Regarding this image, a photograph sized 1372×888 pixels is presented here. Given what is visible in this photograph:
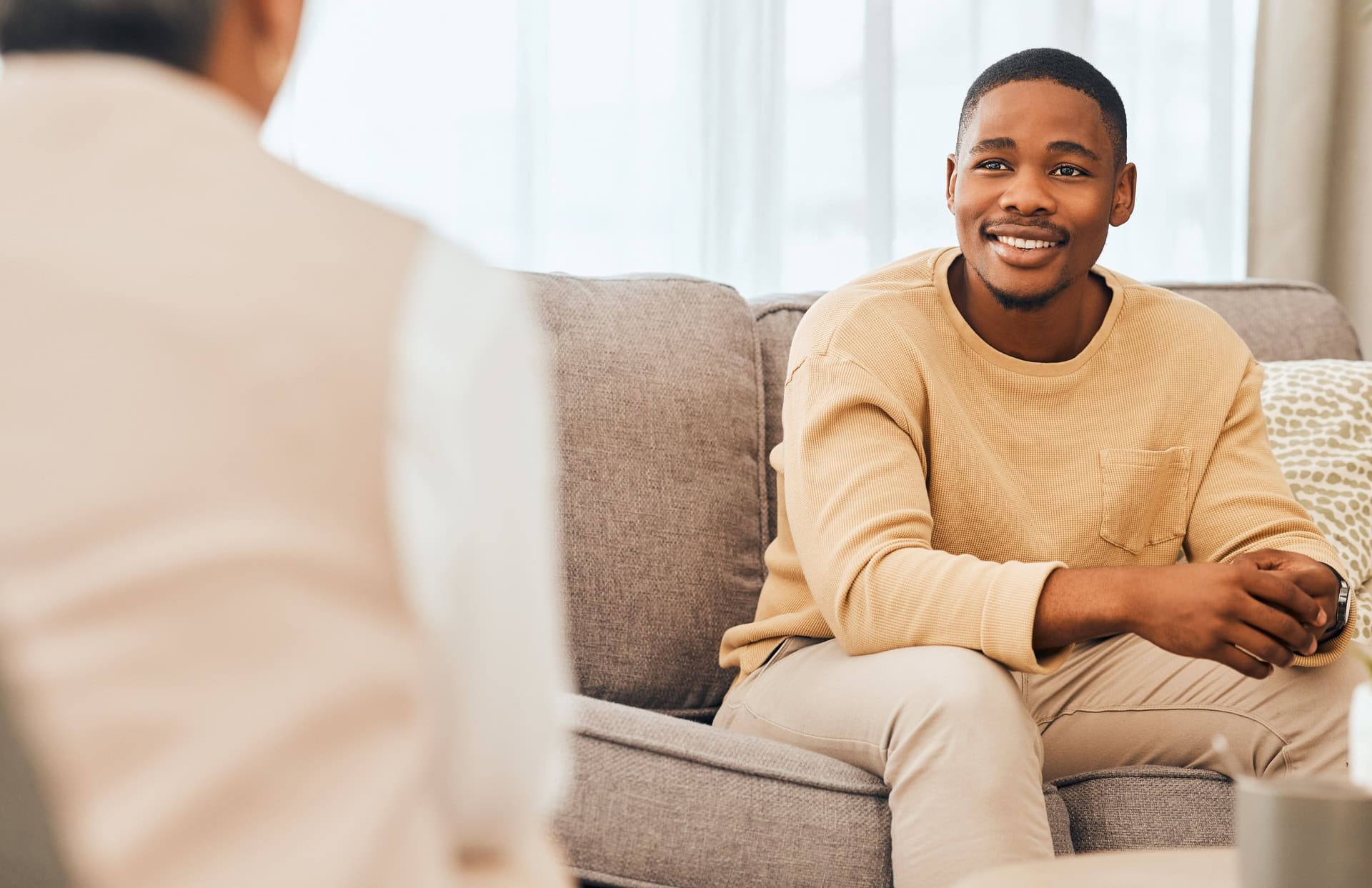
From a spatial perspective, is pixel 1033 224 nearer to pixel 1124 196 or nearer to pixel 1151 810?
pixel 1124 196

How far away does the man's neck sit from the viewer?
6.15 ft

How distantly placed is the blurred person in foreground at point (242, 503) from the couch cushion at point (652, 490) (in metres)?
1.23

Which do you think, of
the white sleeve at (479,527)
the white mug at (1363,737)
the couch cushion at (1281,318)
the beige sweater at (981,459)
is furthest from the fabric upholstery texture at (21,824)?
the couch cushion at (1281,318)

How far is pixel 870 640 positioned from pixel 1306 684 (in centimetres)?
51

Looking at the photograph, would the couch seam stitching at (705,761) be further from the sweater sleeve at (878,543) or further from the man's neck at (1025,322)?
the man's neck at (1025,322)

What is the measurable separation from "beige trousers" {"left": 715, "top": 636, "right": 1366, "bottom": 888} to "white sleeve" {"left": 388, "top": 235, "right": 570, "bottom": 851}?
31.5 inches

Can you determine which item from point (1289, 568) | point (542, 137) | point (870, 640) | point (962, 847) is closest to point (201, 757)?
point (962, 847)

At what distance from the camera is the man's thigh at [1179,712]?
5.24ft

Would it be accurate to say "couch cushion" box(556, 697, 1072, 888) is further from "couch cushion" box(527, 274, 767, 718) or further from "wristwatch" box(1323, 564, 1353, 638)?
"wristwatch" box(1323, 564, 1353, 638)

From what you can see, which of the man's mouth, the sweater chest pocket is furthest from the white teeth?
the sweater chest pocket

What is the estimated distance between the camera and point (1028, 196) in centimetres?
186

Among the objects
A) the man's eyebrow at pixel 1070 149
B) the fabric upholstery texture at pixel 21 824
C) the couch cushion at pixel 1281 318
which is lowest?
the couch cushion at pixel 1281 318

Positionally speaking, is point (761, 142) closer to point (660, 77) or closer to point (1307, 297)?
point (660, 77)

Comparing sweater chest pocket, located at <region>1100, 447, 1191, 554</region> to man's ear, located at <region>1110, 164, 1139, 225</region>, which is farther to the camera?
man's ear, located at <region>1110, 164, 1139, 225</region>
